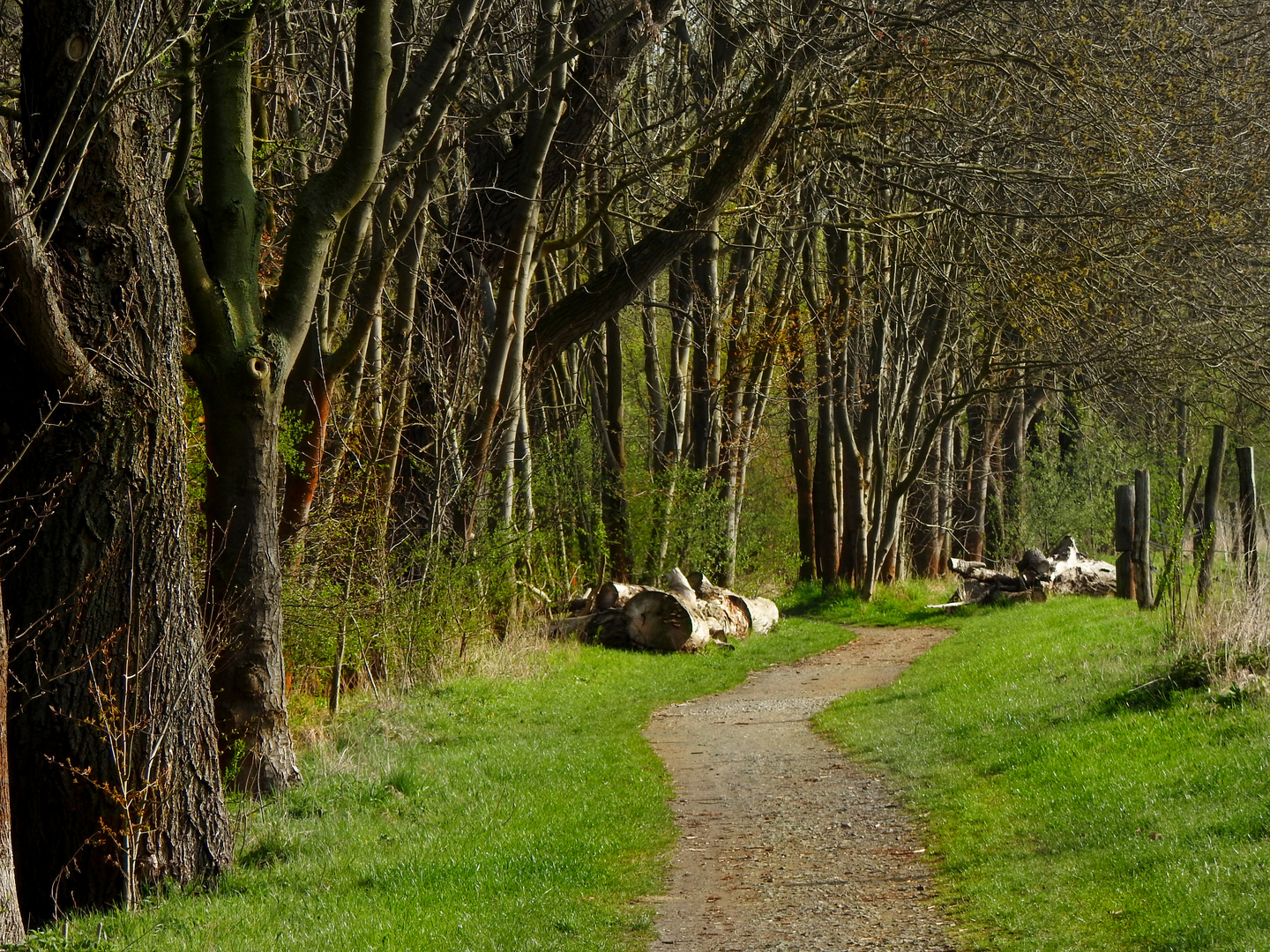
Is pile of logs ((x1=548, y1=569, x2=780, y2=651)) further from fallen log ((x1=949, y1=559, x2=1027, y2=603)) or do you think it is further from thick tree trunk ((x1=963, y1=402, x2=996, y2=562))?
thick tree trunk ((x1=963, y1=402, x2=996, y2=562))

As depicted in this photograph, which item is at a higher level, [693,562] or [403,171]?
[403,171]

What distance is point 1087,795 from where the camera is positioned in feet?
26.7

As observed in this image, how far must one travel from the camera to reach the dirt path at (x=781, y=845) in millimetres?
6574

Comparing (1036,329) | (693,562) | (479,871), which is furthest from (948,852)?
(693,562)

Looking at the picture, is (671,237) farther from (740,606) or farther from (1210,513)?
(740,606)

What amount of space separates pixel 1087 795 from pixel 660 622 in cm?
1008

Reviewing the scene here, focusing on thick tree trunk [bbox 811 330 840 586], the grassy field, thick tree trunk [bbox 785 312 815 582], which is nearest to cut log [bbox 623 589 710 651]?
the grassy field

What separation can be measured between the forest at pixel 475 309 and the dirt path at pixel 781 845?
2.91 m

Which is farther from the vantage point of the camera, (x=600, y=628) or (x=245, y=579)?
(x=600, y=628)

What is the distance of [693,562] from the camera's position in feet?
68.1

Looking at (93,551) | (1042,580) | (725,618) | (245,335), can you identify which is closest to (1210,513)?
(725,618)

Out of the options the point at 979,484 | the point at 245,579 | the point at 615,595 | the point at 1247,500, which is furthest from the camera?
the point at 979,484

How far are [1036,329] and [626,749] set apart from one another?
8020 millimetres

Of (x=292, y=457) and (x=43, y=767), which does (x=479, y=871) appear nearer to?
(x=43, y=767)
